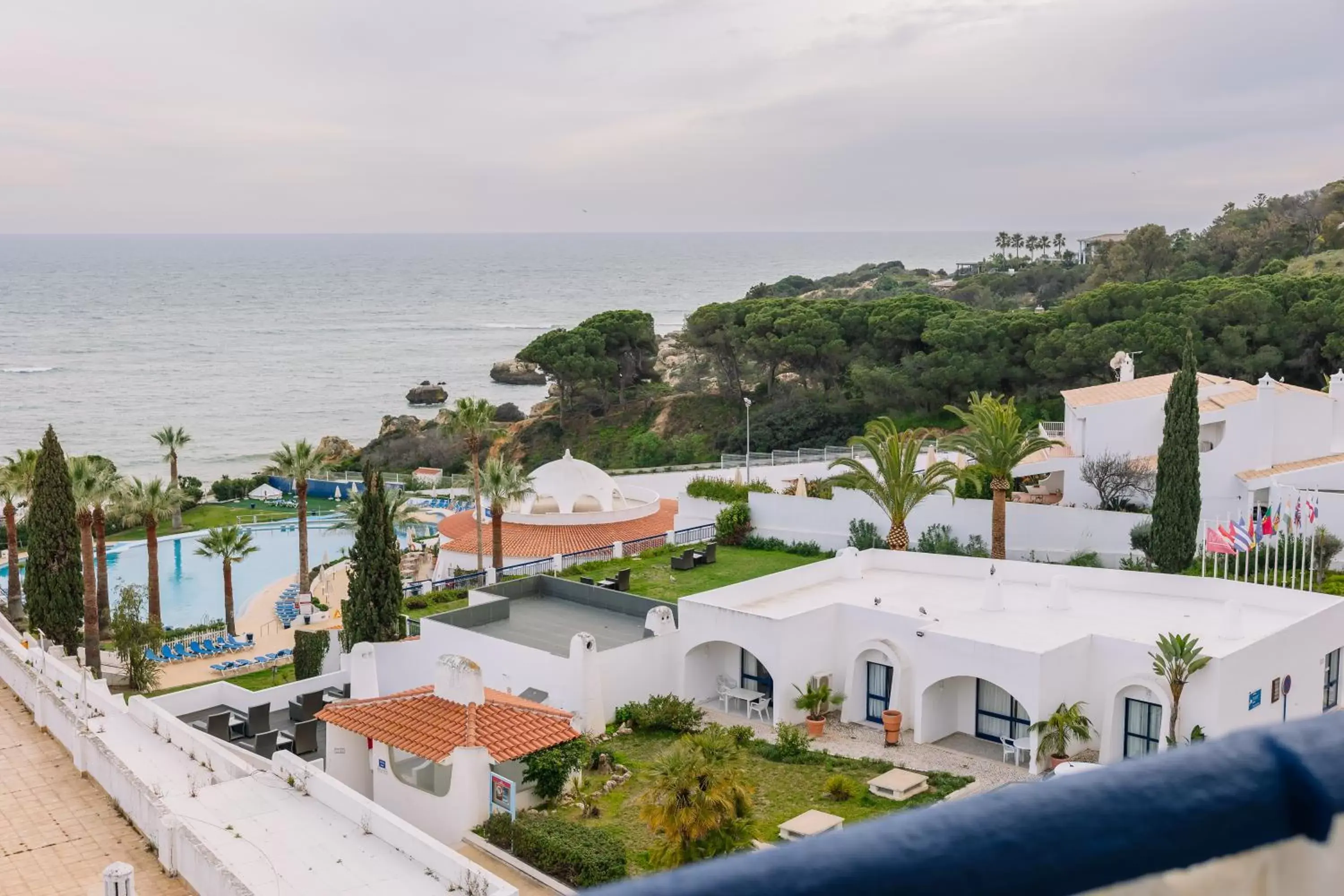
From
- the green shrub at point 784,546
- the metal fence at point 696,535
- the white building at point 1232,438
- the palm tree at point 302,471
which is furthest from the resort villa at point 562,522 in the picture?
the white building at point 1232,438

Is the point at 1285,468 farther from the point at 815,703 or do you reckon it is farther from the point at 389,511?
the point at 389,511

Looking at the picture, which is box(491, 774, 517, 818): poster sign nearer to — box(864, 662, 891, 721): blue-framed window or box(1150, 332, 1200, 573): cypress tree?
box(864, 662, 891, 721): blue-framed window

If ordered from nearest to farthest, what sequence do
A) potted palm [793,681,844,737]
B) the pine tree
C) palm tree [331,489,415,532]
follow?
1. potted palm [793,681,844,737]
2. the pine tree
3. palm tree [331,489,415,532]

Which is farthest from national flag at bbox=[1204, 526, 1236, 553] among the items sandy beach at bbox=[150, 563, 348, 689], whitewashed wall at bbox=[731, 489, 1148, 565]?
sandy beach at bbox=[150, 563, 348, 689]

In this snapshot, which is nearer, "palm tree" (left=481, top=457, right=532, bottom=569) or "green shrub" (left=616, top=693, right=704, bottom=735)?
"green shrub" (left=616, top=693, right=704, bottom=735)

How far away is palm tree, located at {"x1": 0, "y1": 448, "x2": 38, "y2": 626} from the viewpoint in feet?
118

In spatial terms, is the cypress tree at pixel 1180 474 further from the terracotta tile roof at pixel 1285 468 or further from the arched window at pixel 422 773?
the arched window at pixel 422 773

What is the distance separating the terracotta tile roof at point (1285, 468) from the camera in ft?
116

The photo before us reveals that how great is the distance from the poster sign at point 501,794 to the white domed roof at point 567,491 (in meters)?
23.7

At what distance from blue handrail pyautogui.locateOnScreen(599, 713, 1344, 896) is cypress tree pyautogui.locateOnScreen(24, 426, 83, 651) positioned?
3343 centimetres

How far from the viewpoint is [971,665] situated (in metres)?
23.7

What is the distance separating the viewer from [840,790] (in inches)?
842

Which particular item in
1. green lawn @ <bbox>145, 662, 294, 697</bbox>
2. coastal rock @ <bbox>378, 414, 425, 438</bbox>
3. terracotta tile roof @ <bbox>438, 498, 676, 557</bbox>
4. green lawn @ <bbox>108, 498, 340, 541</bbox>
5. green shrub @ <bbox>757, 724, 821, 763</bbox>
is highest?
coastal rock @ <bbox>378, 414, 425, 438</bbox>

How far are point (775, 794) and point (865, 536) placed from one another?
18.1 meters
